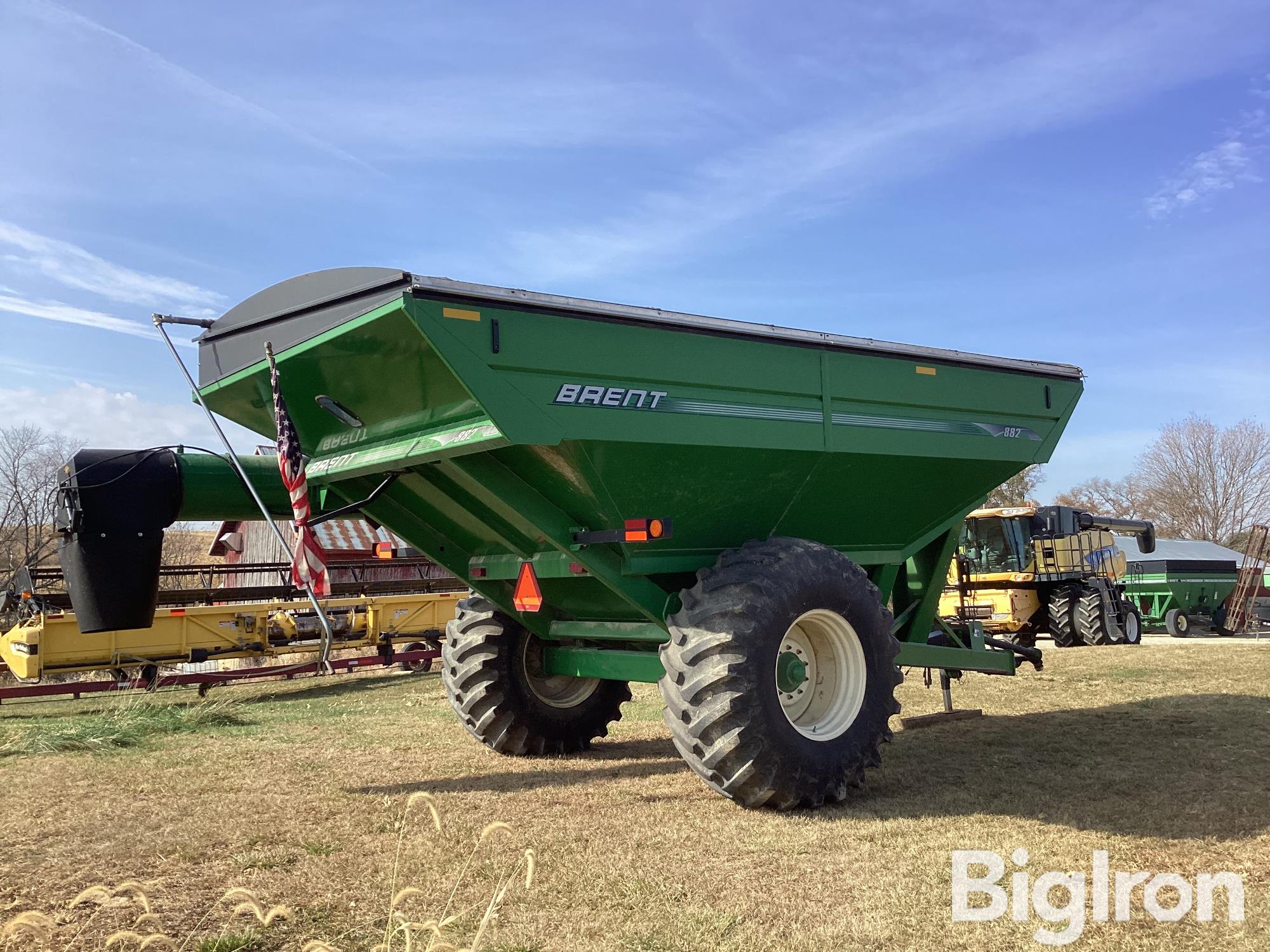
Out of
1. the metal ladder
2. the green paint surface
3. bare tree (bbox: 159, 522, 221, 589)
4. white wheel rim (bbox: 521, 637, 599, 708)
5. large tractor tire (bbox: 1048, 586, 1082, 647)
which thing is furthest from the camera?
bare tree (bbox: 159, 522, 221, 589)

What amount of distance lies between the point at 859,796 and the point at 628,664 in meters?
1.53

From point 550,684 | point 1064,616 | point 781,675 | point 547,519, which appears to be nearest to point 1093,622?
point 1064,616

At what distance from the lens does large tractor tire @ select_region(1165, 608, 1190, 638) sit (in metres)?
22.0

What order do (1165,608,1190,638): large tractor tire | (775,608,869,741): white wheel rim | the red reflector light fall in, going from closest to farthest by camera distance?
1. (775,608,869,741): white wheel rim
2. the red reflector light
3. (1165,608,1190,638): large tractor tire

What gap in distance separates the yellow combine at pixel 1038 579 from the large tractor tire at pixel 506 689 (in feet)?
33.3

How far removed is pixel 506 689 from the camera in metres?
6.77

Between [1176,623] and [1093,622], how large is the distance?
7.66 m

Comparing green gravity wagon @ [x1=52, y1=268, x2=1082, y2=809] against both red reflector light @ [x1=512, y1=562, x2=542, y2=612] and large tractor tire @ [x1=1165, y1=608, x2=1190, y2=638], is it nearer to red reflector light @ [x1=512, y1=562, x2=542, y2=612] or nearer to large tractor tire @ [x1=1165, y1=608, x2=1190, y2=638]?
red reflector light @ [x1=512, y1=562, x2=542, y2=612]

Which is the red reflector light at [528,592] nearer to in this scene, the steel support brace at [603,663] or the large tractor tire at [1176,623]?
the steel support brace at [603,663]

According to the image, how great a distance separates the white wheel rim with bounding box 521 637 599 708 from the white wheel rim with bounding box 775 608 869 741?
1672 millimetres

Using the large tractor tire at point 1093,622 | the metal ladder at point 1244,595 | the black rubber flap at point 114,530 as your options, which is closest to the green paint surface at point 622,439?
the black rubber flap at point 114,530

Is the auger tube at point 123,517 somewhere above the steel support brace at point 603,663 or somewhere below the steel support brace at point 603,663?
above

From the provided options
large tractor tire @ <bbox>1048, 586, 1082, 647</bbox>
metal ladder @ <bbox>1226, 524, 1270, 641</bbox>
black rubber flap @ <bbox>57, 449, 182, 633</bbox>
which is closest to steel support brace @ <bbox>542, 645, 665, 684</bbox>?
black rubber flap @ <bbox>57, 449, 182, 633</bbox>

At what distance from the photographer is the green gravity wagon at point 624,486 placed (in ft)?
16.0
